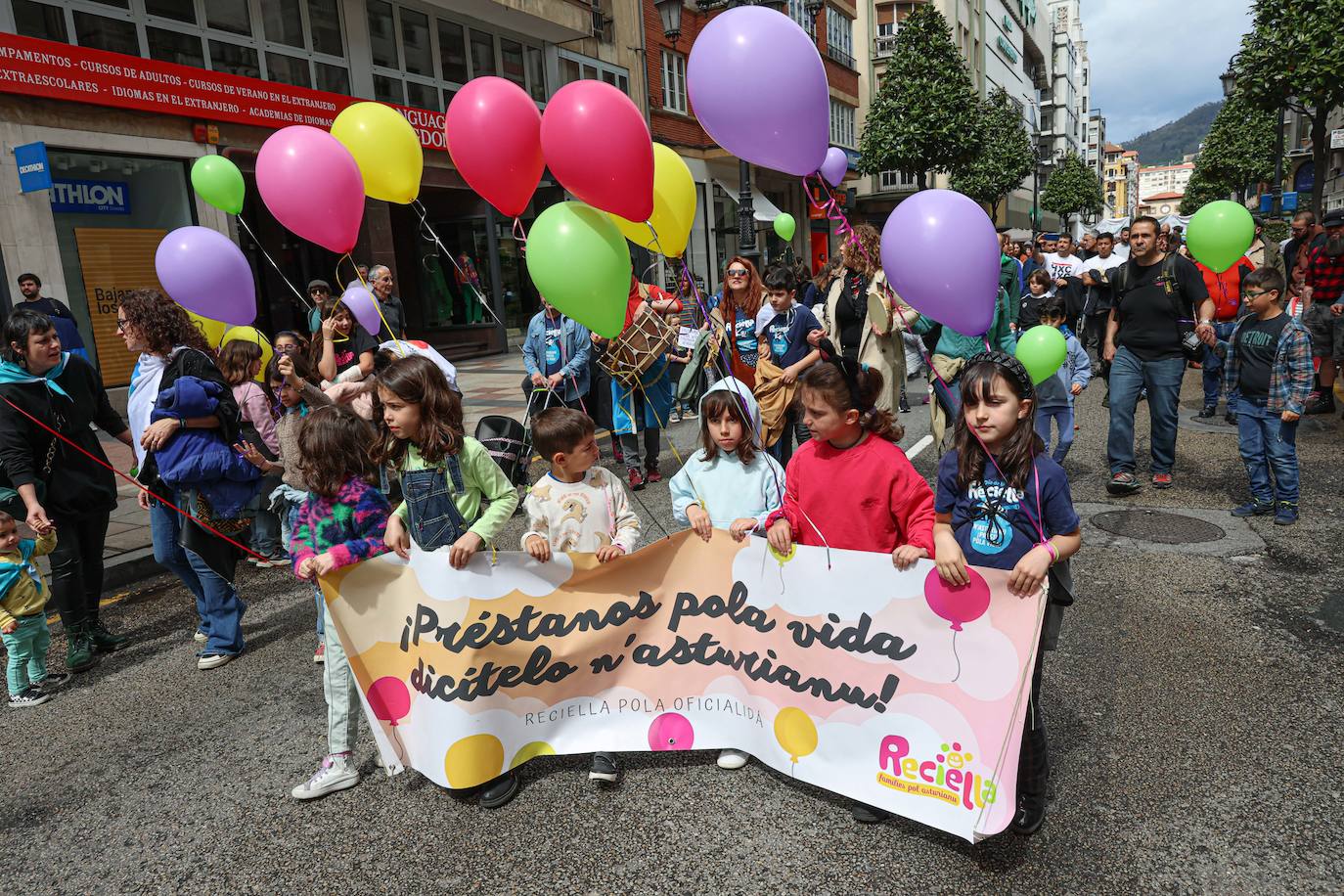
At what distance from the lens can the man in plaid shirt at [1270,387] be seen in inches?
217

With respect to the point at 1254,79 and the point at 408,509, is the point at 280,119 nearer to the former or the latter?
the point at 408,509

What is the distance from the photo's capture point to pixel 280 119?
12898mm

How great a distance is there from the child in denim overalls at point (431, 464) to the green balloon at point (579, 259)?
22.2 inches

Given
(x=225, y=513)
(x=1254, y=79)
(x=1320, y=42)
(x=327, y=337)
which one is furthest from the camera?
(x=1254, y=79)

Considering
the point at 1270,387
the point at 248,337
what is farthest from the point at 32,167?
the point at 1270,387

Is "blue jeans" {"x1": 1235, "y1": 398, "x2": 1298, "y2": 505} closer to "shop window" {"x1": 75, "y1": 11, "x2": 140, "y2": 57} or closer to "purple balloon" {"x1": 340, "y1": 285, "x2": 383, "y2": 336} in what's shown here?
"purple balloon" {"x1": 340, "y1": 285, "x2": 383, "y2": 336}

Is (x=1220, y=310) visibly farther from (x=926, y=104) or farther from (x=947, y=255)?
(x=926, y=104)

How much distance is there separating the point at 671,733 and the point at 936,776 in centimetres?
95

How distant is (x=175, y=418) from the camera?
4285 millimetres

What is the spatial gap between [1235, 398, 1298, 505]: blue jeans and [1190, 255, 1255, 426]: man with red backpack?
8.68 ft

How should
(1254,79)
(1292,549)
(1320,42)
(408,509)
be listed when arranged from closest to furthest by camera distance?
(408,509)
(1292,549)
(1320,42)
(1254,79)

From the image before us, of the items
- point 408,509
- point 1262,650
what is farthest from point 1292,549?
point 408,509

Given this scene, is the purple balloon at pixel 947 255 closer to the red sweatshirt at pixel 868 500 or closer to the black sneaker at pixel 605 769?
the red sweatshirt at pixel 868 500

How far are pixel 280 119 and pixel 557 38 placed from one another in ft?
27.5
